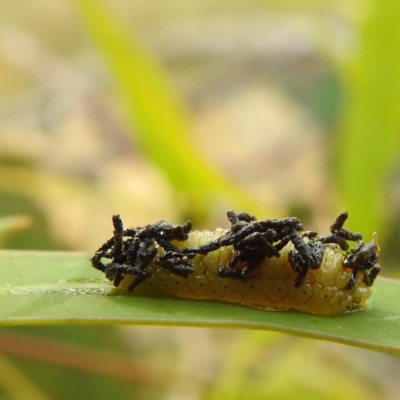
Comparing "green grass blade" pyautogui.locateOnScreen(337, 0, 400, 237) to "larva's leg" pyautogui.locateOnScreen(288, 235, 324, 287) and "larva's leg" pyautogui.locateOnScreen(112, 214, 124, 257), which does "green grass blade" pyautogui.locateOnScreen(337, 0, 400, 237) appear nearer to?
"larva's leg" pyautogui.locateOnScreen(288, 235, 324, 287)

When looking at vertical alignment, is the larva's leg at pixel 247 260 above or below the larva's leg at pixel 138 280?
above

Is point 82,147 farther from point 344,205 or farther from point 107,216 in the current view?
point 344,205

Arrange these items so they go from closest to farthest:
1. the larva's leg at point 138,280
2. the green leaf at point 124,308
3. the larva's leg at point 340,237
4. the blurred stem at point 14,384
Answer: the green leaf at point 124,308 → the larva's leg at point 138,280 → the larva's leg at point 340,237 → the blurred stem at point 14,384

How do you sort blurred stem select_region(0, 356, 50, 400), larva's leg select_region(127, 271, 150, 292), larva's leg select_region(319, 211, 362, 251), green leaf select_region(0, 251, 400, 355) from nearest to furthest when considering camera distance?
green leaf select_region(0, 251, 400, 355) → larva's leg select_region(127, 271, 150, 292) → larva's leg select_region(319, 211, 362, 251) → blurred stem select_region(0, 356, 50, 400)

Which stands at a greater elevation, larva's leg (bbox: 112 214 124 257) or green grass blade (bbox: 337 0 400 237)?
green grass blade (bbox: 337 0 400 237)

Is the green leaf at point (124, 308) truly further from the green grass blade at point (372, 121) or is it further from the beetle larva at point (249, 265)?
the green grass blade at point (372, 121)

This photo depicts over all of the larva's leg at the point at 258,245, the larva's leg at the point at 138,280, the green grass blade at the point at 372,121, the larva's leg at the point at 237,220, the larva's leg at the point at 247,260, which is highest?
the green grass blade at the point at 372,121

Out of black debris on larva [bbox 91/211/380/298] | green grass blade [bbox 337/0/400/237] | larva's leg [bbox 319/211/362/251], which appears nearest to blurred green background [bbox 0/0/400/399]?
green grass blade [bbox 337/0/400/237]

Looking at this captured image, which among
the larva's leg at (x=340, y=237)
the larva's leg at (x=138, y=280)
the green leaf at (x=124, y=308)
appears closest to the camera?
the green leaf at (x=124, y=308)

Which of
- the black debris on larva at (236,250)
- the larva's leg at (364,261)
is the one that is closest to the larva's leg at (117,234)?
the black debris on larva at (236,250)
